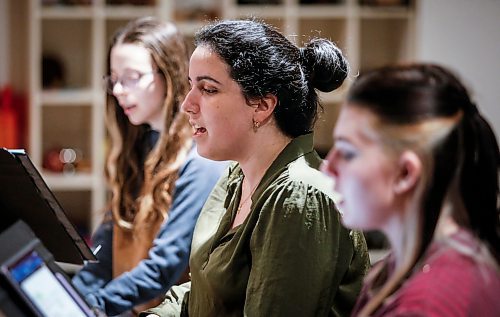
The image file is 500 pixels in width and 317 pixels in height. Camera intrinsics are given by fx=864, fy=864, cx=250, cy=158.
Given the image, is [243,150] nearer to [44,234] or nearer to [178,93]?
[44,234]

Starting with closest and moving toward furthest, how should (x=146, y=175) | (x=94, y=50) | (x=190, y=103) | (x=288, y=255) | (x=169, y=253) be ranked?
(x=288, y=255) → (x=190, y=103) → (x=169, y=253) → (x=146, y=175) → (x=94, y=50)

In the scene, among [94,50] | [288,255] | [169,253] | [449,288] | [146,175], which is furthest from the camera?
[94,50]

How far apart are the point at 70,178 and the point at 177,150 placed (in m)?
1.87

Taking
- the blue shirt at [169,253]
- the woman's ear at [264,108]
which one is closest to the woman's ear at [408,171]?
the woman's ear at [264,108]

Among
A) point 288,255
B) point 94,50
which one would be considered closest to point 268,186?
point 288,255

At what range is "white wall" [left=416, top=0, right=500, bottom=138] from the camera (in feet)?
13.4

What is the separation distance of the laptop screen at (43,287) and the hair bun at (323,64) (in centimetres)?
65

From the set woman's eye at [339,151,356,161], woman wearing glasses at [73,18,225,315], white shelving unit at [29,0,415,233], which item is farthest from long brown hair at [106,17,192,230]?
white shelving unit at [29,0,415,233]

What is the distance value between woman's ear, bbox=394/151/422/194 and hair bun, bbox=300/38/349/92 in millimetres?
635

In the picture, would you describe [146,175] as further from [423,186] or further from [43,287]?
[423,186]

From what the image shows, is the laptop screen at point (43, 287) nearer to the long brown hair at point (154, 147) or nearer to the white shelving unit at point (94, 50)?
the long brown hair at point (154, 147)

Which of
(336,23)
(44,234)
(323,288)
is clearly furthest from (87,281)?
(336,23)

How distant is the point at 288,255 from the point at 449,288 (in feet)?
1.61

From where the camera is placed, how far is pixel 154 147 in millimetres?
2529
